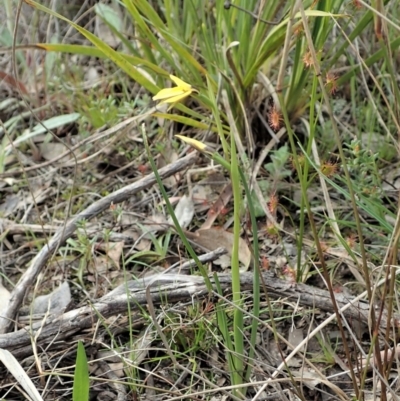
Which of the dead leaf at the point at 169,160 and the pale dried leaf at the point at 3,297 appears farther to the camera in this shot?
the dead leaf at the point at 169,160

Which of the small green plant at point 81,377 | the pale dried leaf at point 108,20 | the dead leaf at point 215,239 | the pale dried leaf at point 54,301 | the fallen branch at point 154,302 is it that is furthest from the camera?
the pale dried leaf at point 108,20

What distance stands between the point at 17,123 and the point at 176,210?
674 mm

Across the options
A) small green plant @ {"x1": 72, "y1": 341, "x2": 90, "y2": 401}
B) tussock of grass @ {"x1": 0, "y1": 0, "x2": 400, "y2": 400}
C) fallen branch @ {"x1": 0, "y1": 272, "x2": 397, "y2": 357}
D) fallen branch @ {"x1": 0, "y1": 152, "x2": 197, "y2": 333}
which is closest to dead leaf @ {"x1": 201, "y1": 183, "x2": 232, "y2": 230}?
tussock of grass @ {"x1": 0, "y1": 0, "x2": 400, "y2": 400}

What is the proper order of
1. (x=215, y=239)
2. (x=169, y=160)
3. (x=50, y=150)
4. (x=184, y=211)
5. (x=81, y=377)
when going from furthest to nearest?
Result: 1. (x=50, y=150)
2. (x=169, y=160)
3. (x=184, y=211)
4. (x=215, y=239)
5. (x=81, y=377)

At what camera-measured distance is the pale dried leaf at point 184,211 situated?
1.48m

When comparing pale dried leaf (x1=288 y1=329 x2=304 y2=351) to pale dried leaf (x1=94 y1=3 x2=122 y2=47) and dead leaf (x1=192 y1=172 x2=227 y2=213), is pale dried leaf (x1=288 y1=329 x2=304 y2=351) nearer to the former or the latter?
dead leaf (x1=192 y1=172 x2=227 y2=213)

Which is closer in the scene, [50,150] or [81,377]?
[81,377]

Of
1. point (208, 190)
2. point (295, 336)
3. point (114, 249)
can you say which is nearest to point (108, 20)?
point (208, 190)

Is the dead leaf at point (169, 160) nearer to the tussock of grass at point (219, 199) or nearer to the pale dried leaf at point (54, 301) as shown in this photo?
the tussock of grass at point (219, 199)

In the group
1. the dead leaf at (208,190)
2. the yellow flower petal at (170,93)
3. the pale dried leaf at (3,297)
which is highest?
the yellow flower petal at (170,93)

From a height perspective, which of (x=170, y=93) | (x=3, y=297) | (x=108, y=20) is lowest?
(x=3, y=297)

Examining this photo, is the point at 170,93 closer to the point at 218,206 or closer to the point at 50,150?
the point at 218,206

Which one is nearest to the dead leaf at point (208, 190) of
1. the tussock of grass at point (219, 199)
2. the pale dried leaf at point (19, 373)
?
the tussock of grass at point (219, 199)

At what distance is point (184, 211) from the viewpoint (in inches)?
59.4
